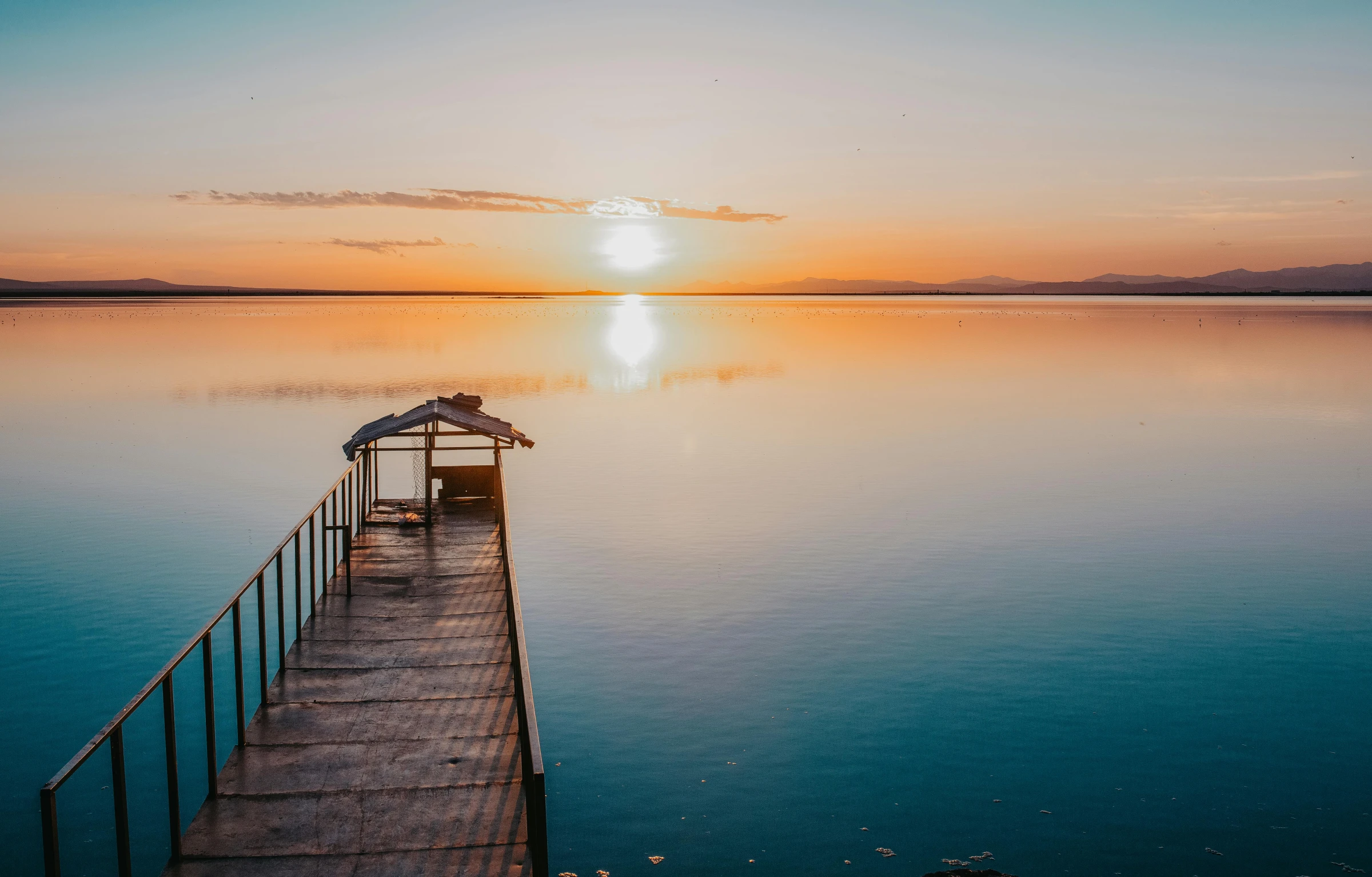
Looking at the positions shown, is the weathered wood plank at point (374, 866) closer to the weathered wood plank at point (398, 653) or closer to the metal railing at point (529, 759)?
the metal railing at point (529, 759)

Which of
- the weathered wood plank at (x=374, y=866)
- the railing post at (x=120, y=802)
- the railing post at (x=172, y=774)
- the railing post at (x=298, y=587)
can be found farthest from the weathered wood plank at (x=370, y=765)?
the railing post at (x=298, y=587)

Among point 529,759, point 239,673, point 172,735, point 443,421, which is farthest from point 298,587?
point 443,421

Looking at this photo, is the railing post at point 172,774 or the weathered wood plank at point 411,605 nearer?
the railing post at point 172,774

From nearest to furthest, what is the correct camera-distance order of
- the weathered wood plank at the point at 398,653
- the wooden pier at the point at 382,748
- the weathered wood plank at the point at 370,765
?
the wooden pier at the point at 382,748
the weathered wood plank at the point at 370,765
the weathered wood plank at the point at 398,653

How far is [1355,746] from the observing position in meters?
13.2

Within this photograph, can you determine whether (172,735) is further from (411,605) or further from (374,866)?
(411,605)

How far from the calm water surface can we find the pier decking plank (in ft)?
6.55

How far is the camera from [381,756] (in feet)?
31.5

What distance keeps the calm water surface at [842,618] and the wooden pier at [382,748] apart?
203 centimetres

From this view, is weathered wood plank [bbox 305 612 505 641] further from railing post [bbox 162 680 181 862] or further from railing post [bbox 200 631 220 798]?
railing post [bbox 162 680 181 862]

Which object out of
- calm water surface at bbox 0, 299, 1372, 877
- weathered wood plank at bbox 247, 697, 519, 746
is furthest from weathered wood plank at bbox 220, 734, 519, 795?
calm water surface at bbox 0, 299, 1372, 877

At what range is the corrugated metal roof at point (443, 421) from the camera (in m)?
18.3

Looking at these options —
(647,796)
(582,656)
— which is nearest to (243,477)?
(582,656)

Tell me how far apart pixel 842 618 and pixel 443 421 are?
8553mm
